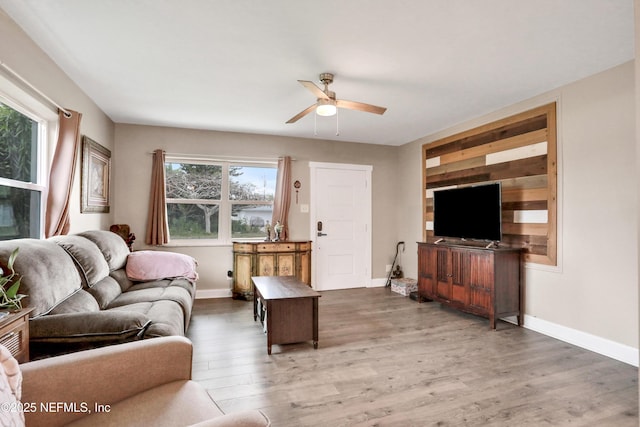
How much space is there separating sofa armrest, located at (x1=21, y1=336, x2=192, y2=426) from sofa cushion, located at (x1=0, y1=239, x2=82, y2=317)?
0.68m

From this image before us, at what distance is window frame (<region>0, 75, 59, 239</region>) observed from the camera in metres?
2.49

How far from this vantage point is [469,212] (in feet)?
13.3

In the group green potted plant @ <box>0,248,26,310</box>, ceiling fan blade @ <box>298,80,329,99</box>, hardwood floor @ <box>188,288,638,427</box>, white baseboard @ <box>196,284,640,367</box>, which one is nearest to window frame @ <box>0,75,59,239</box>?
green potted plant @ <box>0,248,26,310</box>

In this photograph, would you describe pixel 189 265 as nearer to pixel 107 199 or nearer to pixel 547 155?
pixel 107 199

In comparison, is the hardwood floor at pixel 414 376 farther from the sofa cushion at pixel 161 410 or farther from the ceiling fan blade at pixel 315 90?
the ceiling fan blade at pixel 315 90

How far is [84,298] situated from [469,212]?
157 inches

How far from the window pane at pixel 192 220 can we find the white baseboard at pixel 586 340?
4334 mm

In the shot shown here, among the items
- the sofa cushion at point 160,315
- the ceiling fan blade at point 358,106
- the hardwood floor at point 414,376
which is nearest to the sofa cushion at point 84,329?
the sofa cushion at point 160,315

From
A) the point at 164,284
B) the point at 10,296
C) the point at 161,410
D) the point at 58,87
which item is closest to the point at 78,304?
the point at 10,296

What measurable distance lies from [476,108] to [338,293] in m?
3.28

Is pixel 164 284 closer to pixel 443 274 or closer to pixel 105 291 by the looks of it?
pixel 105 291

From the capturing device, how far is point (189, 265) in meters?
3.84

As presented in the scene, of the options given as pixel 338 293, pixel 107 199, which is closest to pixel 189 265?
pixel 107 199

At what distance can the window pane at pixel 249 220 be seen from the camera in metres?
5.15
